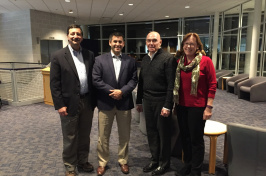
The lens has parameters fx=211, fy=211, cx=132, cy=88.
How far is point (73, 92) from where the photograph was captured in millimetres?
2229

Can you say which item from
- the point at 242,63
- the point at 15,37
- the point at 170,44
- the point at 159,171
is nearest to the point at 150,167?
the point at 159,171

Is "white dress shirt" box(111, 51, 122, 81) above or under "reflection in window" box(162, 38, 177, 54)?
under

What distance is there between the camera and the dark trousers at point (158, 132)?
2336mm

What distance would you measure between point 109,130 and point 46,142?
4.95 feet

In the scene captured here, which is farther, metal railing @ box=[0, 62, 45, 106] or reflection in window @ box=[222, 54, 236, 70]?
reflection in window @ box=[222, 54, 236, 70]

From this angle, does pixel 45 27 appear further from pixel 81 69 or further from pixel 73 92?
pixel 73 92

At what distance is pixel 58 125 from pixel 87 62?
2.35 m

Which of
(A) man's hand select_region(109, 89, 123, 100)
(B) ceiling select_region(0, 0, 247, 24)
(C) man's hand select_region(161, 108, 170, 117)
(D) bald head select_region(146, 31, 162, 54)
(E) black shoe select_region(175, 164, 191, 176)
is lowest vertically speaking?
(E) black shoe select_region(175, 164, 191, 176)

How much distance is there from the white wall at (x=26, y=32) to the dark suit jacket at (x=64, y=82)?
900 cm

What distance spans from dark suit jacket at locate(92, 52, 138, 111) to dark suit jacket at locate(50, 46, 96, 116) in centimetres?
22

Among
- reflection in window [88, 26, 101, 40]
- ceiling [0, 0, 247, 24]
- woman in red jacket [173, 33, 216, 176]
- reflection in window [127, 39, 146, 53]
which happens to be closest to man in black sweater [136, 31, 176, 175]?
woman in red jacket [173, 33, 216, 176]

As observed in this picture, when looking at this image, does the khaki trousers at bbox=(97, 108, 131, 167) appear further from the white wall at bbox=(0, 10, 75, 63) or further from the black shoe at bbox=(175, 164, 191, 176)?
the white wall at bbox=(0, 10, 75, 63)

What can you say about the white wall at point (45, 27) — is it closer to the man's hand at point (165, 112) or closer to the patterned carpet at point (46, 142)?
the patterned carpet at point (46, 142)

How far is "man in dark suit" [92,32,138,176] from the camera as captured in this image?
2.29 m
